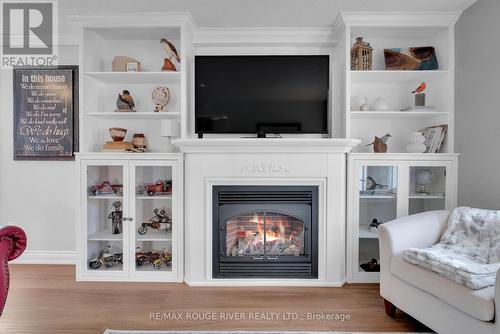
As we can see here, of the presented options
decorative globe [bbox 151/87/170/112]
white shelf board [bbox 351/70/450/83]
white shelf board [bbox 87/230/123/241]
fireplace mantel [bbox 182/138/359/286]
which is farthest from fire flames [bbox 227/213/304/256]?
white shelf board [bbox 351/70/450/83]

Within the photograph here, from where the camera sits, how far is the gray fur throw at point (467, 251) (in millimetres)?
1628

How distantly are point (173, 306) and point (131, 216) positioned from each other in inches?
34.1

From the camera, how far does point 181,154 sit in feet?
8.86

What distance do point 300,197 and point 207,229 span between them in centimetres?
83

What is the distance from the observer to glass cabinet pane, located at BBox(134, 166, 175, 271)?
276 cm

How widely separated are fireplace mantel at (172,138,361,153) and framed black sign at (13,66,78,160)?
133 centimetres

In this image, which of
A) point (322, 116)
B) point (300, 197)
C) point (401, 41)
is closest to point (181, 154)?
point (300, 197)

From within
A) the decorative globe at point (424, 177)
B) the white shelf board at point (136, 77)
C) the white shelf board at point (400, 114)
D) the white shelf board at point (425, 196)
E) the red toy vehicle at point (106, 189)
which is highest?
the white shelf board at point (136, 77)

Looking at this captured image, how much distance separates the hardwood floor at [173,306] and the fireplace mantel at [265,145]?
3.73ft

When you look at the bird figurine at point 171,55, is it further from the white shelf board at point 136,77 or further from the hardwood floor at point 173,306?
the hardwood floor at point 173,306

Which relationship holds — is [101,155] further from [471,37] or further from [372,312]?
[471,37]

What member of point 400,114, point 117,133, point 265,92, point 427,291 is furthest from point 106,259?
point 400,114

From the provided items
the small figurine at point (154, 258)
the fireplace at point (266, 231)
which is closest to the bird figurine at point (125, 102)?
the fireplace at point (266, 231)

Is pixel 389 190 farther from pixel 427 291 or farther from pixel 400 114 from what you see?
pixel 427 291
